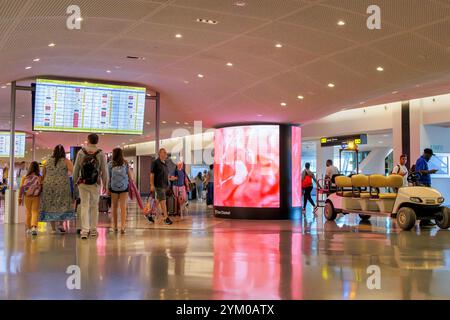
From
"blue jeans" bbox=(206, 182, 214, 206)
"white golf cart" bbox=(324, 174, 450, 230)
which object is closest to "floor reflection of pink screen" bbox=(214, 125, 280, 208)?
"white golf cart" bbox=(324, 174, 450, 230)

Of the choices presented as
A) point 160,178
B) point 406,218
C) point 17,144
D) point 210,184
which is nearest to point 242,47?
point 160,178

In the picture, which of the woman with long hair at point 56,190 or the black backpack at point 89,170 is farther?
the woman with long hair at point 56,190

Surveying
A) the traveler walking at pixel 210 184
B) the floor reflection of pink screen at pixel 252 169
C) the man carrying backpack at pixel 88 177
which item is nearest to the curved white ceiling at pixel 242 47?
the man carrying backpack at pixel 88 177

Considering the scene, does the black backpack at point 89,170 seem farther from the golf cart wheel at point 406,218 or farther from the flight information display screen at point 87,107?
the golf cart wheel at point 406,218

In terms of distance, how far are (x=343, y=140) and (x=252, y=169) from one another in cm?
761

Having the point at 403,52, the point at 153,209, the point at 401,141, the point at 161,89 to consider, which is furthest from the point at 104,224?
the point at 401,141

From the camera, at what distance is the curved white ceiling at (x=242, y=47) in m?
6.73

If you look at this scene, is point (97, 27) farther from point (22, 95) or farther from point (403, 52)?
point (22, 95)

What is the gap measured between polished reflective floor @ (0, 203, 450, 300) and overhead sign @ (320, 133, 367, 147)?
11.4 meters

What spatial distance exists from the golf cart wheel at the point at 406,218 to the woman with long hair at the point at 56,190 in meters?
6.58

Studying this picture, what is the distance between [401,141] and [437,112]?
Result: 1736 mm

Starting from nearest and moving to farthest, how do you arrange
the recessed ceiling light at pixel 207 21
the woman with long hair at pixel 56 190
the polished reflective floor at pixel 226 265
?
1. the polished reflective floor at pixel 226 265
2. the recessed ceiling light at pixel 207 21
3. the woman with long hair at pixel 56 190

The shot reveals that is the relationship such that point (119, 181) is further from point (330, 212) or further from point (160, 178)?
point (330, 212)

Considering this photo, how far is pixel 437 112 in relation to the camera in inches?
690
